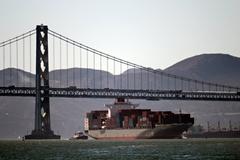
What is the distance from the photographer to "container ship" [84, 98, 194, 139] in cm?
16988

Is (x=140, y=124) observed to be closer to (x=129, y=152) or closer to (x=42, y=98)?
(x=42, y=98)

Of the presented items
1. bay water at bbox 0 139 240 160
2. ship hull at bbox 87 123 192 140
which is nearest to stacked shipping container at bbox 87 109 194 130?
ship hull at bbox 87 123 192 140

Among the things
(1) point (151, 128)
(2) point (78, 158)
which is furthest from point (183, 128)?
(2) point (78, 158)

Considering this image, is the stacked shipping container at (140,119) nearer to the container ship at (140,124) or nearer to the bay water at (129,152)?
the container ship at (140,124)

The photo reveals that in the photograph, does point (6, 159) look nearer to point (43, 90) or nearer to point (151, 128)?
point (43, 90)

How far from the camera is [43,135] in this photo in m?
156

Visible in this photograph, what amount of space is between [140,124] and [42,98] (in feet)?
75.4

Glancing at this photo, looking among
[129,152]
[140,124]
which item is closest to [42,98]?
[140,124]

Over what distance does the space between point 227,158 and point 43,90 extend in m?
82.1

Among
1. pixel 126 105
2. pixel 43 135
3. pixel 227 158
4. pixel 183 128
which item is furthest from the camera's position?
pixel 126 105

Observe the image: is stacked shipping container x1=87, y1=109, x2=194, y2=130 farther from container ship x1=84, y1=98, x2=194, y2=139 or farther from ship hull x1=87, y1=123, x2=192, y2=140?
ship hull x1=87, y1=123, x2=192, y2=140

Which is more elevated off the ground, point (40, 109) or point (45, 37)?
point (45, 37)

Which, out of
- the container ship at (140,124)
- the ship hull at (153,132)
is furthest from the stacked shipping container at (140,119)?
the ship hull at (153,132)

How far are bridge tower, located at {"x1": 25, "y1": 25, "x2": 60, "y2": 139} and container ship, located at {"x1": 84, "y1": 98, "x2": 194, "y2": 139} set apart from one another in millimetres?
20006
